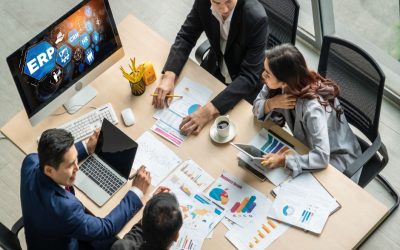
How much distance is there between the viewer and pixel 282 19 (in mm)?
3199

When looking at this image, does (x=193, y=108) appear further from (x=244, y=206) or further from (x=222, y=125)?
(x=244, y=206)

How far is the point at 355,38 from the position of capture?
4.11 m

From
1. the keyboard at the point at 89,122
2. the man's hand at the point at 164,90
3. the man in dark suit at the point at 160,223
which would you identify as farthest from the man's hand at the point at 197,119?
the man in dark suit at the point at 160,223

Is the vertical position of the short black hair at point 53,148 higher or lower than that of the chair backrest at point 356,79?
lower

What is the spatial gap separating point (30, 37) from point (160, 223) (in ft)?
9.18

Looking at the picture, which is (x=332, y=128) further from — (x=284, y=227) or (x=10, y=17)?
(x=10, y=17)

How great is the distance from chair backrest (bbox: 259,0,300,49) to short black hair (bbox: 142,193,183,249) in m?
1.48

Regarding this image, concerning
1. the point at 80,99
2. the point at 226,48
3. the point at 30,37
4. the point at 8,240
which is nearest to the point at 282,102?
the point at 226,48

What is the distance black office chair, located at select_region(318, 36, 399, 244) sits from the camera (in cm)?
277

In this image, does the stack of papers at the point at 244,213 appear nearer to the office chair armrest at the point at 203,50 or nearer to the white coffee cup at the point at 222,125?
the white coffee cup at the point at 222,125

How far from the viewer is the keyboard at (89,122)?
113 inches

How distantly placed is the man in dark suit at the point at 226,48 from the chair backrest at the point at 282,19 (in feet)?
0.88

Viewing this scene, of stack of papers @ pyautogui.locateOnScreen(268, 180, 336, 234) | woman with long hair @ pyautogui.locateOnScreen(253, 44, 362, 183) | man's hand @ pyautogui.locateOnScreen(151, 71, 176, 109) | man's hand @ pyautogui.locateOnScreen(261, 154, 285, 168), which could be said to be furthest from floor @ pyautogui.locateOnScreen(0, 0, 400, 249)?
man's hand @ pyautogui.locateOnScreen(151, 71, 176, 109)

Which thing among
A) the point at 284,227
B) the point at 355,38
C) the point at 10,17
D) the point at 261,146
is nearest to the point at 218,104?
the point at 261,146
